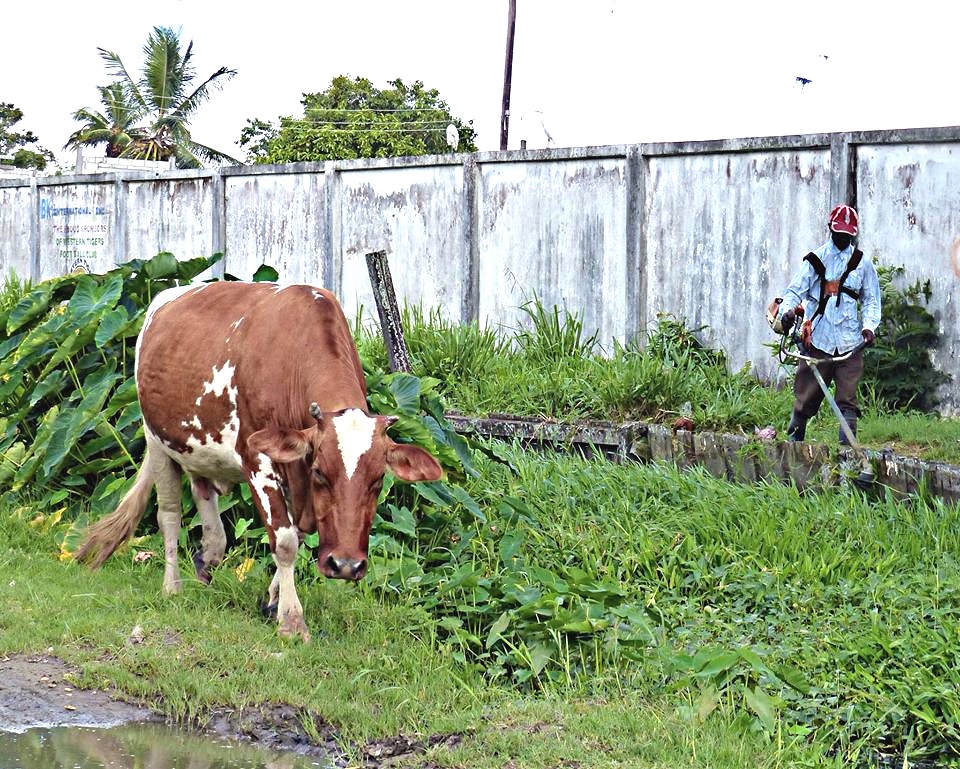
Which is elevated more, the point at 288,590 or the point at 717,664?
the point at 288,590

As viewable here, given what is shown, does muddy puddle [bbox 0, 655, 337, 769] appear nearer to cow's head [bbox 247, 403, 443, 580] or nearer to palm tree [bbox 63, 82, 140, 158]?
cow's head [bbox 247, 403, 443, 580]

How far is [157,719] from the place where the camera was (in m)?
5.32

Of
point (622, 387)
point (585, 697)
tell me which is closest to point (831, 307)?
point (622, 387)

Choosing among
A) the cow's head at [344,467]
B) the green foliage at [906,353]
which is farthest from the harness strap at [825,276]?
the cow's head at [344,467]

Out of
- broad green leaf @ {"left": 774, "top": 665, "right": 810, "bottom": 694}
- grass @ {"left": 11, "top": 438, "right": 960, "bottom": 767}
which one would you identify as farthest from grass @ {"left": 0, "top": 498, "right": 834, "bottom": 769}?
broad green leaf @ {"left": 774, "top": 665, "right": 810, "bottom": 694}

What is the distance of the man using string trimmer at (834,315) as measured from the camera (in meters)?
8.57

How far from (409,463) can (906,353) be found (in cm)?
540

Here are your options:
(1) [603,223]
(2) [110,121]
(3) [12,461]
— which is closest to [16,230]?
(1) [603,223]

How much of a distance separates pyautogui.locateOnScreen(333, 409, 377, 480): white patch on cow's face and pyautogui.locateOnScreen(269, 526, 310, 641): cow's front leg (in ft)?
2.61

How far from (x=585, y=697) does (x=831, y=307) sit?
414cm

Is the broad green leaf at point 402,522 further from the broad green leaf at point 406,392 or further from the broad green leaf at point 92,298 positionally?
the broad green leaf at point 92,298

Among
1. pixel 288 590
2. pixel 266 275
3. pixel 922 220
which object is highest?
pixel 922 220

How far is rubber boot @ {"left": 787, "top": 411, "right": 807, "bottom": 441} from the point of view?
8672mm

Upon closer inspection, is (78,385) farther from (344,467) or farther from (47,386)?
(344,467)
